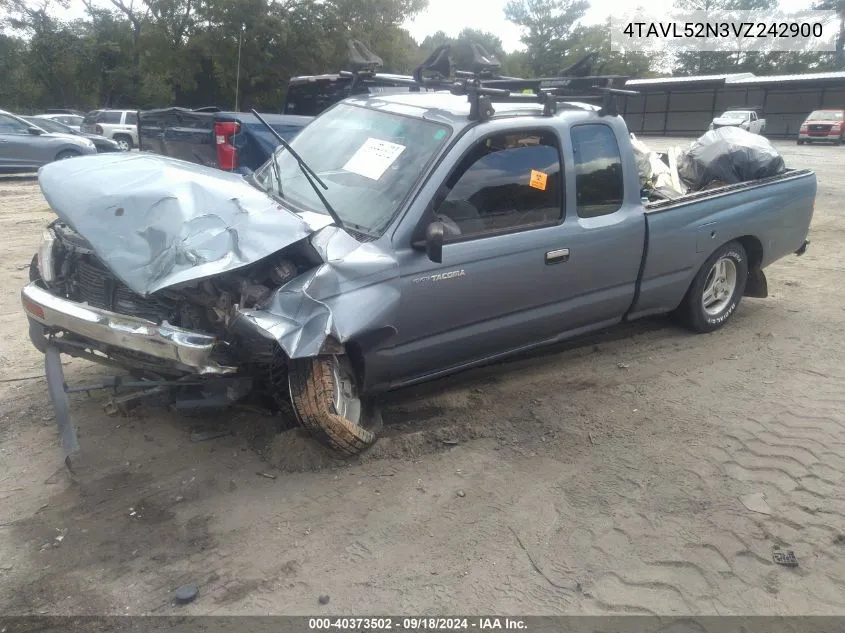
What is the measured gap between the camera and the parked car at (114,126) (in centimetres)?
2389

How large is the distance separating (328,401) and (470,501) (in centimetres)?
88

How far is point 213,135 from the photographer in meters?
7.96

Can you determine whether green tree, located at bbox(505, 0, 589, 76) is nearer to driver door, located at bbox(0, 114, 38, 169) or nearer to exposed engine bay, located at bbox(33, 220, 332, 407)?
driver door, located at bbox(0, 114, 38, 169)

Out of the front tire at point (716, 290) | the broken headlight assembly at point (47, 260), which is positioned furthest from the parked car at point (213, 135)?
the front tire at point (716, 290)

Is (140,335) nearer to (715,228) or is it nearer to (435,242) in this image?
(435,242)

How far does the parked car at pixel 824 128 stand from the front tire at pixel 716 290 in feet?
97.5

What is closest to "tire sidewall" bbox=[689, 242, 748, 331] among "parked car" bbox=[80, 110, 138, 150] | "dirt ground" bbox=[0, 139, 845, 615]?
"dirt ground" bbox=[0, 139, 845, 615]

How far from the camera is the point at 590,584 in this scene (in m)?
3.09

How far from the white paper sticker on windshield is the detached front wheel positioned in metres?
1.14

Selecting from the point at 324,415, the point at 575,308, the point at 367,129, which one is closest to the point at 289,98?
the point at 367,129

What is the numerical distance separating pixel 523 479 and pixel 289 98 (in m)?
8.55

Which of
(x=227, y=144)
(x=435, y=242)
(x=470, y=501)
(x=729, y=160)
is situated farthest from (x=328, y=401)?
(x=227, y=144)

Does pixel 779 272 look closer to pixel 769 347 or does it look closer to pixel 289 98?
pixel 769 347

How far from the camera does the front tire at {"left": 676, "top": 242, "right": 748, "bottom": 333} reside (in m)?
5.68
